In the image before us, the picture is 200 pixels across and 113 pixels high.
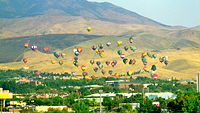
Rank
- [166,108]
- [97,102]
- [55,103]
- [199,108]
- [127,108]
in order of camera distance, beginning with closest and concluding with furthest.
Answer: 1. [199,108]
2. [166,108]
3. [127,108]
4. [55,103]
5. [97,102]

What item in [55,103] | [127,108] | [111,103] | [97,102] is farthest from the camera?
[97,102]

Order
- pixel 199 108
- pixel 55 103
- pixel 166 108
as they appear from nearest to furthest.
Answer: pixel 199 108, pixel 166 108, pixel 55 103

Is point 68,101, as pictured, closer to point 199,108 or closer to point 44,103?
point 44,103

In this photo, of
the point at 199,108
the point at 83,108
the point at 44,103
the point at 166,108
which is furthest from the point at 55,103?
the point at 199,108

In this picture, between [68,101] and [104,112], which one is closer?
[104,112]

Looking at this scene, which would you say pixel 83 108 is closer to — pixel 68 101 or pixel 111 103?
pixel 111 103

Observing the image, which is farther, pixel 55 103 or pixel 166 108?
pixel 55 103

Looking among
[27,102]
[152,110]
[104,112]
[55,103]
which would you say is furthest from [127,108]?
[27,102]

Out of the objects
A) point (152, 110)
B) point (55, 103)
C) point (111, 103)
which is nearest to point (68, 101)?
point (55, 103)
